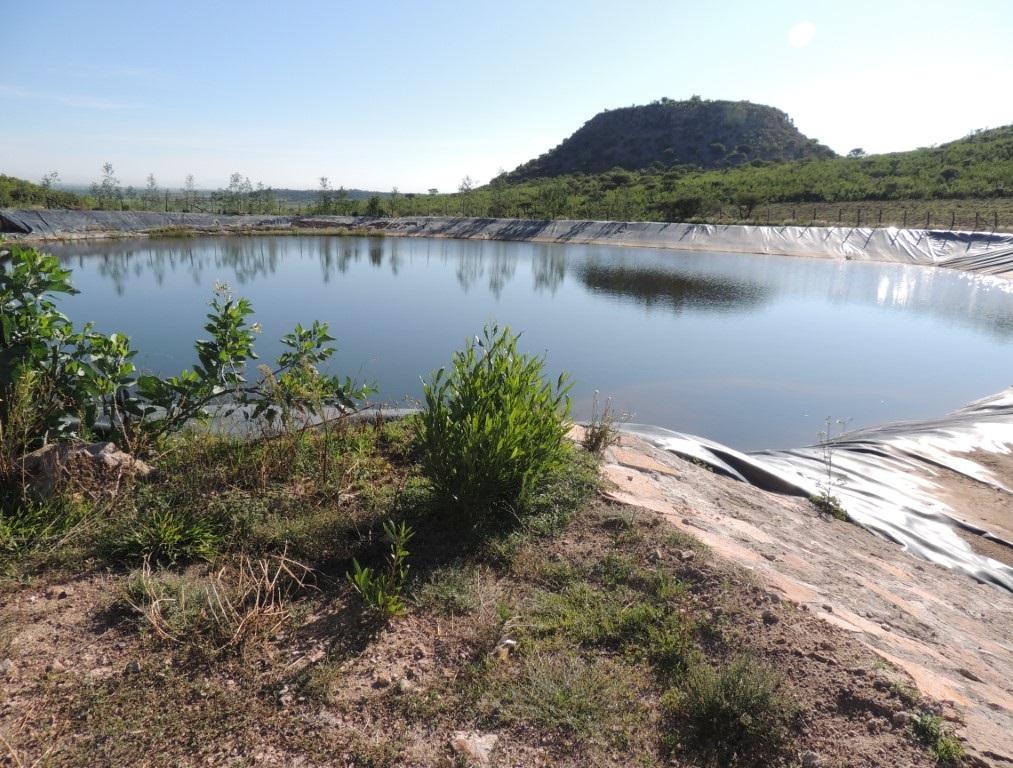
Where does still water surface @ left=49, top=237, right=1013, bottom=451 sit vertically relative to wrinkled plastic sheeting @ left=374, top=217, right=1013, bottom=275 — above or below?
below

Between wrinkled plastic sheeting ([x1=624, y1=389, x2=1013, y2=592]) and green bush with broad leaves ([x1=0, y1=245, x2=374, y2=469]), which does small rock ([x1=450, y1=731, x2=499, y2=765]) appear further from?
wrinkled plastic sheeting ([x1=624, y1=389, x2=1013, y2=592])

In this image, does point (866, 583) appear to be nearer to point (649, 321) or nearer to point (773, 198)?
point (649, 321)

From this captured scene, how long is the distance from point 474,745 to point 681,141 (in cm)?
7070

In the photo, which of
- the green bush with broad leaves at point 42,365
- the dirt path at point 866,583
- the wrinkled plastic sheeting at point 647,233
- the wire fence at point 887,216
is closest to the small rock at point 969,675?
the dirt path at point 866,583

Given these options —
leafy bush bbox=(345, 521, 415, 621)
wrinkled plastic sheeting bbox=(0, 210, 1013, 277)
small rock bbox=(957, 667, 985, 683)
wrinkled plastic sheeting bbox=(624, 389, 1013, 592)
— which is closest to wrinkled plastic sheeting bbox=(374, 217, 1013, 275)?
wrinkled plastic sheeting bbox=(0, 210, 1013, 277)

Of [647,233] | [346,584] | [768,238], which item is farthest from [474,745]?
[647,233]

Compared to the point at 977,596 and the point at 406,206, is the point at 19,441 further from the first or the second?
the point at 406,206

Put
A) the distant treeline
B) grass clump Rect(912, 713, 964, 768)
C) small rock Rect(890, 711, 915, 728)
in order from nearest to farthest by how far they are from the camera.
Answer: grass clump Rect(912, 713, 964, 768) → small rock Rect(890, 711, 915, 728) → the distant treeline

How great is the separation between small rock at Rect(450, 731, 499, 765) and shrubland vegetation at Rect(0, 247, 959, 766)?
40 millimetres

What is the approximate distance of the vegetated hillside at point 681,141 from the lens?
61406mm

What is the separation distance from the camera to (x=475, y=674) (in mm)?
1820

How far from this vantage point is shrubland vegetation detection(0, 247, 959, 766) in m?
1.61

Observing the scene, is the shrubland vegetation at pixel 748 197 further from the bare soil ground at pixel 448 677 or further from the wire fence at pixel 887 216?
the bare soil ground at pixel 448 677

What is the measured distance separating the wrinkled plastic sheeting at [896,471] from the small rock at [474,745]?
3.46 metres
